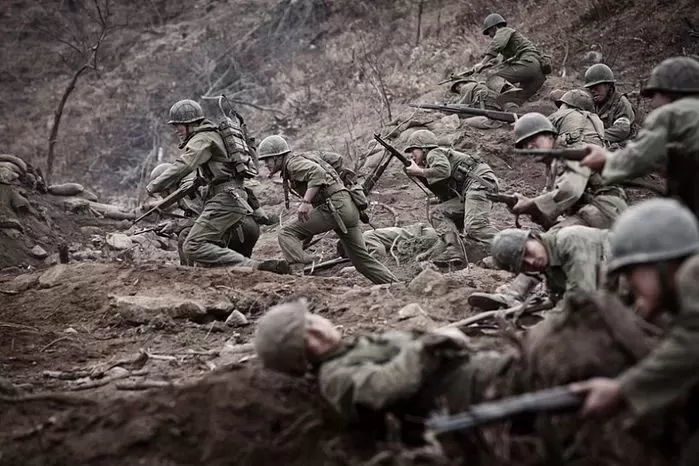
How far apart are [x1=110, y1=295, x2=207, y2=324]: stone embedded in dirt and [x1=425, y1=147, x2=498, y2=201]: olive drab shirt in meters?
3.00

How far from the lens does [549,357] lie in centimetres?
309

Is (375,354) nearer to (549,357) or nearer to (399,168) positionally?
(549,357)

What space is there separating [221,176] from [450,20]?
10.1m

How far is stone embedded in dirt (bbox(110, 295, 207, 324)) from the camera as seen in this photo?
684cm

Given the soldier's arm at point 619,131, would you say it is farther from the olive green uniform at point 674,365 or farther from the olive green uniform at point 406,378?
the olive green uniform at point 674,365

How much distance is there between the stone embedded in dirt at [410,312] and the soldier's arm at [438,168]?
8.86 feet

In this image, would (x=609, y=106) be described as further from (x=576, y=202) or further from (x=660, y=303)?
(x=660, y=303)

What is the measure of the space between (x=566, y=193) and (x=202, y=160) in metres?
3.87

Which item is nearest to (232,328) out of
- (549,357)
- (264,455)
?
(264,455)

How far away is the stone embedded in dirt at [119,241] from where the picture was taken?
10.9 m

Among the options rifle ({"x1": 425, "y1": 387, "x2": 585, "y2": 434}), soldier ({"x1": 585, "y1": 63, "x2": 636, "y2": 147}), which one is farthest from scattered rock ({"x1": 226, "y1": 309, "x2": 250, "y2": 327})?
soldier ({"x1": 585, "y1": 63, "x2": 636, "y2": 147})

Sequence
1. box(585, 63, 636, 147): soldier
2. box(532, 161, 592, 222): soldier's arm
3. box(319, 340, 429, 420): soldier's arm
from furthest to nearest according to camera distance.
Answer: box(585, 63, 636, 147): soldier < box(532, 161, 592, 222): soldier's arm < box(319, 340, 429, 420): soldier's arm

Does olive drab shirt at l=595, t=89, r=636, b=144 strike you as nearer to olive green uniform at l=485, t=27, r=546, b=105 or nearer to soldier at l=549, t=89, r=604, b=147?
soldier at l=549, t=89, r=604, b=147

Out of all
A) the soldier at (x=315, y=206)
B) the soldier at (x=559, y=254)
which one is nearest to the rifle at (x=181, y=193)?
the soldier at (x=315, y=206)
